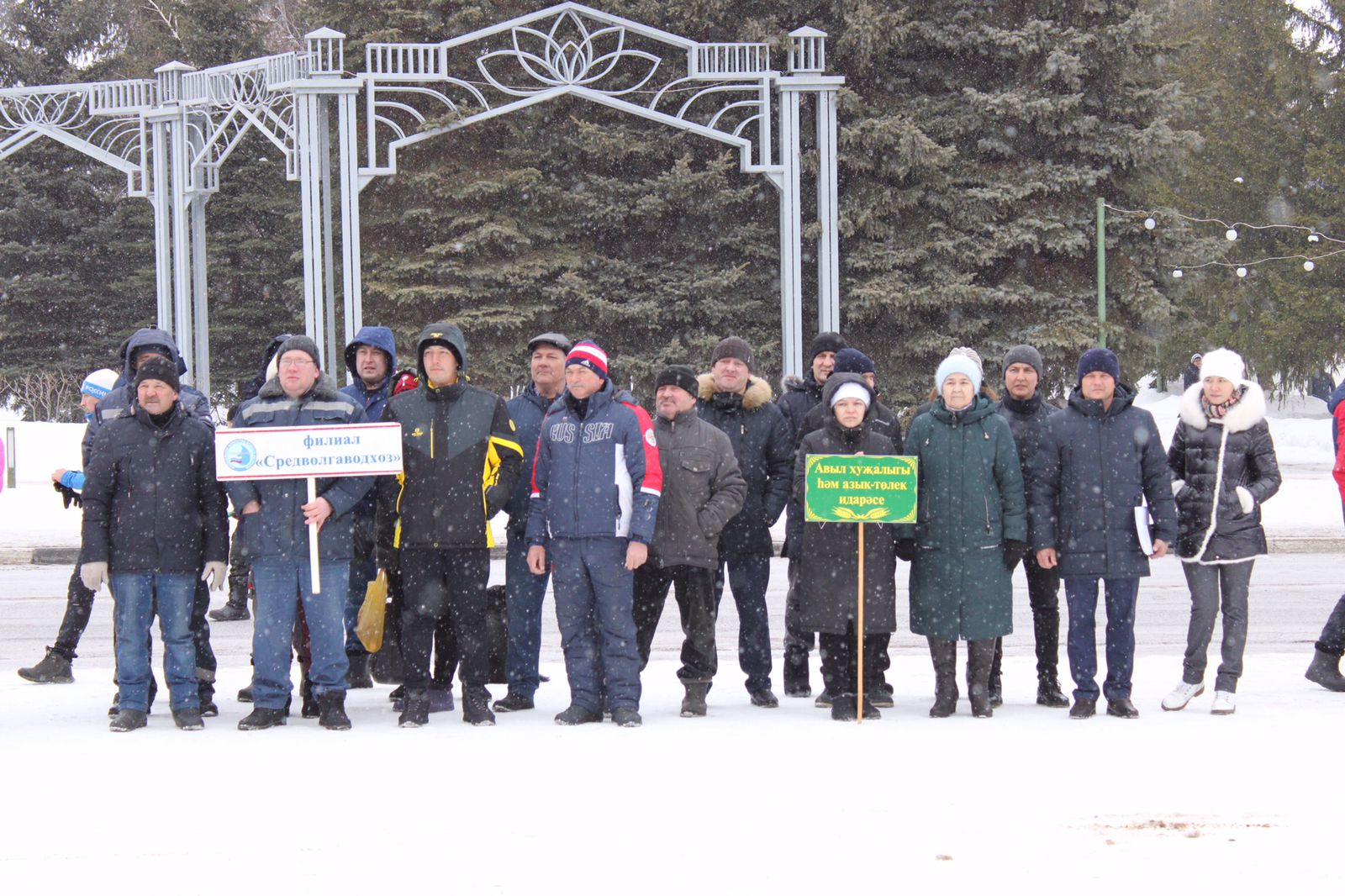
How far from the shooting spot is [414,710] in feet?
25.0

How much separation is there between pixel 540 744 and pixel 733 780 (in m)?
1.12

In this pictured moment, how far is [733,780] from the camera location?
6.41 meters

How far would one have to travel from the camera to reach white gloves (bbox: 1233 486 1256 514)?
7.85 m

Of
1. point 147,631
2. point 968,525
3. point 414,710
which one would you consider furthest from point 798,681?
point 147,631

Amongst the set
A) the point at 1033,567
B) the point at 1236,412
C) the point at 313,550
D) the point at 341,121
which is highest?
the point at 341,121

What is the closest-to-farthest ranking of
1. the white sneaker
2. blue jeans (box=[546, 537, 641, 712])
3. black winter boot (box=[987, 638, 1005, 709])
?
1. blue jeans (box=[546, 537, 641, 712])
2. the white sneaker
3. black winter boot (box=[987, 638, 1005, 709])

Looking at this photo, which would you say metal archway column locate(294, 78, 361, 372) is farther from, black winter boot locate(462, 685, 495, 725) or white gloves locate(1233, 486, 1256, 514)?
white gloves locate(1233, 486, 1256, 514)

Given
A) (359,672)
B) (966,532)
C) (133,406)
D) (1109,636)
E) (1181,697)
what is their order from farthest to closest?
(359,672) → (1181,697) → (1109,636) → (966,532) → (133,406)

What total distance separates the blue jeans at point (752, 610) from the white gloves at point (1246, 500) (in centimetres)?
242

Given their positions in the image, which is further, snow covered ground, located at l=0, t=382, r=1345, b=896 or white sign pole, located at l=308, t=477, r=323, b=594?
white sign pole, located at l=308, t=477, r=323, b=594

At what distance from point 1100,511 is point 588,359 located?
2630 mm

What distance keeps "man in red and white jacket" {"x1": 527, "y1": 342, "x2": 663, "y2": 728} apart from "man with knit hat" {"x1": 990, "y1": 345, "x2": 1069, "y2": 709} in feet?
6.35

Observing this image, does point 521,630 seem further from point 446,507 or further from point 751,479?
point 751,479

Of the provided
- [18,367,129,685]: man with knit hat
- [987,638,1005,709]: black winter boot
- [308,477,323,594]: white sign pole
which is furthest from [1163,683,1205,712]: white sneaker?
[18,367,129,685]: man with knit hat
